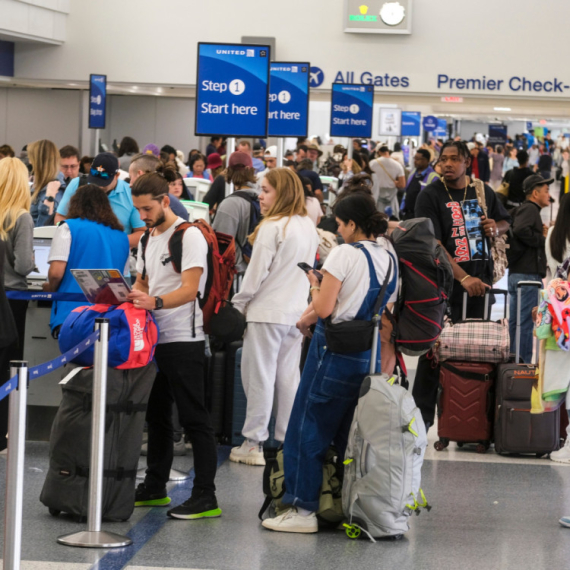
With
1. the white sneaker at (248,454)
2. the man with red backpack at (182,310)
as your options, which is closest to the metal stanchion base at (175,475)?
the white sneaker at (248,454)

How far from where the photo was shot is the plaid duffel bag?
237 inches

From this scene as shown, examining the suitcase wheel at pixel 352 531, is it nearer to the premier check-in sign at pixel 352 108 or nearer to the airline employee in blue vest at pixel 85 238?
the airline employee in blue vest at pixel 85 238

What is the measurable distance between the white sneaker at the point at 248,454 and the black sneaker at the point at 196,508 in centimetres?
107

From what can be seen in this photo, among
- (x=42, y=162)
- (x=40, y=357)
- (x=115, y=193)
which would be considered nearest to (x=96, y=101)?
(x=42, y=162)

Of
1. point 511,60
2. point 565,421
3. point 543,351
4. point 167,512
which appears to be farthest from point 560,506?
point 511,60

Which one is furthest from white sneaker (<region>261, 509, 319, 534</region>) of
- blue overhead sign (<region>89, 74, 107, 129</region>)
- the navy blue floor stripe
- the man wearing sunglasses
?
blue overhead sign (<region>89, 74, 107, 129</region>)

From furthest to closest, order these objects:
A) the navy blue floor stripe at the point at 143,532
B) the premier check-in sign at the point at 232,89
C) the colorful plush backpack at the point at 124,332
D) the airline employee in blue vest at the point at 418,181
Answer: the airline employee in blue vest at the point at 418,181
the premier check-in sign at the point at 232,89
the colorful plush backpack at the point at 124,332
the navy blue floor stripe at the point at 143,532

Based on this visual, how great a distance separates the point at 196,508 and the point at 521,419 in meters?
2.28

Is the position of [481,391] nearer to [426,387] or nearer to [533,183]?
[426,387]

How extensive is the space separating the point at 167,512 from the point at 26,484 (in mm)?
904

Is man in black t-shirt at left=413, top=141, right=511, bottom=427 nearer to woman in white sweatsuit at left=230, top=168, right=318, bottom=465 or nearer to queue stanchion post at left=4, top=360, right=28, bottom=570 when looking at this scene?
woman in white sweatsuit at left=230, top=168, right=318, bottom=465

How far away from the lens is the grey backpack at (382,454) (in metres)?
4.18

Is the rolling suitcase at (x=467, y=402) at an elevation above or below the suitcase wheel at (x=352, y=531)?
Result: above

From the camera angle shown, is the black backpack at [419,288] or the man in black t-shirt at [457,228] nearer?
the black backpack at [419,288]
